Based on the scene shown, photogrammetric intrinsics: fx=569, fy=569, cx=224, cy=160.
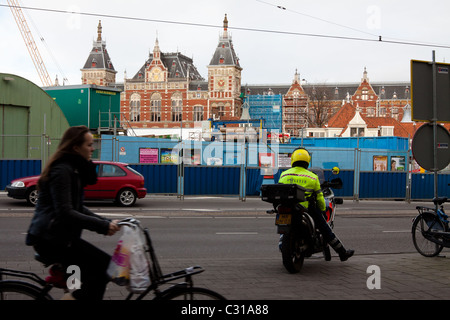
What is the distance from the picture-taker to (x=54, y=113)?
2748 cm

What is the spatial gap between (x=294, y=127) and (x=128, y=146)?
77420mm

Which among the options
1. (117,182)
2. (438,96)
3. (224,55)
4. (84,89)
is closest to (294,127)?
(224,55)

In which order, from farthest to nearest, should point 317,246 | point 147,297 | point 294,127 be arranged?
point 294,127
point 317,246
point 147,297

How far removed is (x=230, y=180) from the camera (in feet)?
71.6

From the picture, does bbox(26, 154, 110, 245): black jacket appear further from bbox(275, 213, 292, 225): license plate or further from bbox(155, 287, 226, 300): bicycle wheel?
bbox(275, 213, 292, 225): license plate

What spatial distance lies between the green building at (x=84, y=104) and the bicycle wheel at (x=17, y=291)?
2862cm

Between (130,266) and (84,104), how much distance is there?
29615mm

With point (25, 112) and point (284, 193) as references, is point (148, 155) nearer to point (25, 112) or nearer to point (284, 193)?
point (25, 112)

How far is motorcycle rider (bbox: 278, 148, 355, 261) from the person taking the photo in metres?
7.48

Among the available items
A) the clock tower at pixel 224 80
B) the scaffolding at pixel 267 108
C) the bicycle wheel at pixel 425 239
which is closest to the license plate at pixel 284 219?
the bicycle wheel at pixel 425 239

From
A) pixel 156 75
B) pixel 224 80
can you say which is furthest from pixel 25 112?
pixel 156 75

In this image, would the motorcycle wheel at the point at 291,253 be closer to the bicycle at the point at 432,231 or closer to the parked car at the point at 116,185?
the bicycle at the point at 432,231

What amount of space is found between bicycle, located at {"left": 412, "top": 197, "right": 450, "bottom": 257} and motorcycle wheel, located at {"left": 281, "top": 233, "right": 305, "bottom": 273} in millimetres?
2518
